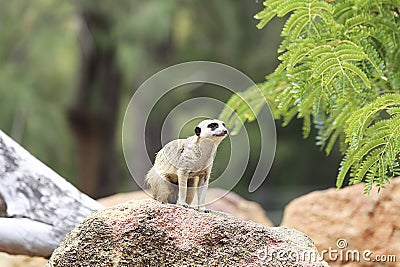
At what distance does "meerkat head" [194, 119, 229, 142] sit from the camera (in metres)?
2.21

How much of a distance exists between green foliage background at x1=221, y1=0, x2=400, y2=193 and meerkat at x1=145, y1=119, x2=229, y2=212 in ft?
1.97

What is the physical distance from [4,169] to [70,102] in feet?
17.2

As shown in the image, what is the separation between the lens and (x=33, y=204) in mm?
3221

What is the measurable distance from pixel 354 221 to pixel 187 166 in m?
1.52

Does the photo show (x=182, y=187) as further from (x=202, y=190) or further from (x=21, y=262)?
(x=21, y=262)

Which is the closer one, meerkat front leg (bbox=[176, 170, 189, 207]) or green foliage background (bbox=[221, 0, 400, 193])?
meerkat front leg (bbox=[176, 170, 189, 207])

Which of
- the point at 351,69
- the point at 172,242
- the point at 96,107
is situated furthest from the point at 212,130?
the point at 96,107

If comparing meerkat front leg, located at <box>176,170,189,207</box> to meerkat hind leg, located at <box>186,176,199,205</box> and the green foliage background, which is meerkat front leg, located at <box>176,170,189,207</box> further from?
the green foliage background

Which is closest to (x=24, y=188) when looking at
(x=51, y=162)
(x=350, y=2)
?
(x=350, y=2)

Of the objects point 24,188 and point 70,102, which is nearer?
point 24,188

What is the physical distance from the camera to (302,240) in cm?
227

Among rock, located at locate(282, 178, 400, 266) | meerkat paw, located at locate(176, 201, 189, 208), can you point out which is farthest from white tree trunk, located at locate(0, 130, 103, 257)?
rock, located at locate(282, 178, 400, 266)

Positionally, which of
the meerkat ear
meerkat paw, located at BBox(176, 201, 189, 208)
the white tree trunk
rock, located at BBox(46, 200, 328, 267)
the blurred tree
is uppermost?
the meerkat ear

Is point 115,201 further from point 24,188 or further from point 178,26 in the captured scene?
point 178,26
